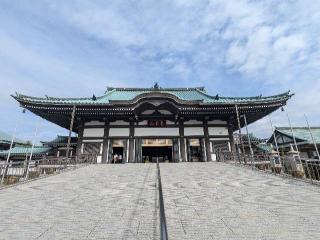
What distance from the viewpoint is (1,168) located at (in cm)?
818

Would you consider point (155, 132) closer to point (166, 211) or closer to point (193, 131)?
point (193, 131)

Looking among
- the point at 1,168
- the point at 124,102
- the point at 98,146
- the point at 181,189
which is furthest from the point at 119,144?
the point at 181,189

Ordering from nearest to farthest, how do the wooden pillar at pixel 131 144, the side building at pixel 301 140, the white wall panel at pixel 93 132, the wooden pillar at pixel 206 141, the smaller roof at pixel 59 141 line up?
the wooden pillar at pixel 131 144 → the wooden pillar at pixel 206 141 → the white wall panel at pixel 93 132 → the smaller roof at pixel 59 141 → the side building at pixel 301 140

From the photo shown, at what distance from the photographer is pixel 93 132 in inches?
691

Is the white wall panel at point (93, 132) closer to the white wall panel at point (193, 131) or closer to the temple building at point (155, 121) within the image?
the temple building at point (155, 121)

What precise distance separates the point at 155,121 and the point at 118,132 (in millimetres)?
3229

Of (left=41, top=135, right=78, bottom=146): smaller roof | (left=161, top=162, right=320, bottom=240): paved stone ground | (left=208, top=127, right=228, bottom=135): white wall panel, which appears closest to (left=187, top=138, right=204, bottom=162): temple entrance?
(left=208, top=127, right=228, bottom=135): white wall panel

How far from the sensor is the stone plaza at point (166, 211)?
3.55 meters

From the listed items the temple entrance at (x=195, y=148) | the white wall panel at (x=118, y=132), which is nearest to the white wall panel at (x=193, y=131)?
the temple entrance at (x=195, y=148)

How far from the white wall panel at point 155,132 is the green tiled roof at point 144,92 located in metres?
2.75

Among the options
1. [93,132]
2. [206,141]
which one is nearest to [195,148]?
[206,141]

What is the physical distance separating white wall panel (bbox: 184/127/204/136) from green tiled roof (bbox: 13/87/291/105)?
2383 millimetres

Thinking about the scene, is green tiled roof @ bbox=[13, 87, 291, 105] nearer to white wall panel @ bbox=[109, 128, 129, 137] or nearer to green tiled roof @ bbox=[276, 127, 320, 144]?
white wall panel @ bbox=[109, 128, 129, 137]

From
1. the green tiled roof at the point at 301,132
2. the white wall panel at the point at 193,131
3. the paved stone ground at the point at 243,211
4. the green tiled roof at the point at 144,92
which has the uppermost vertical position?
the green tiled roof at the point at 144,92
